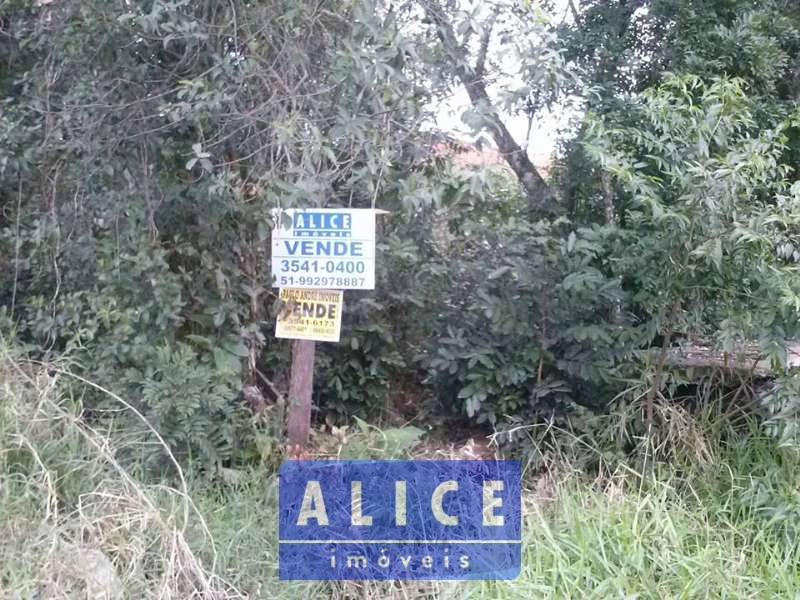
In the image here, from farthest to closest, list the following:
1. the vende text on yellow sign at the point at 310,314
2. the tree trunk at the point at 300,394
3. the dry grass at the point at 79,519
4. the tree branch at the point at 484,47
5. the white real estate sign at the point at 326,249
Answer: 1. the tree trunk at the point at 300,394
2. the vende text on yellow sign at the point at 310,314
3. the white real estate sign at the point at 326,249
4. the tree branch at the point at 484,47
5. the dry grass at the point at 79,519

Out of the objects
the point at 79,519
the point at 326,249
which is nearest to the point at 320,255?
the point at 326,249

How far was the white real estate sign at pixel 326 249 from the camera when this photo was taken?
12.5 feet

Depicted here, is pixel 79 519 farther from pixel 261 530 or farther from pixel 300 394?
pixel 300 394

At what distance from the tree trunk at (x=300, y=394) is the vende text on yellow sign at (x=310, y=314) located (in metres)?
0.11

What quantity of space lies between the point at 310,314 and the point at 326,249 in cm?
33

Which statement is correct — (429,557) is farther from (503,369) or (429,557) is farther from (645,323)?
(645,323)

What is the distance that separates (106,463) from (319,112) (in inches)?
69.0

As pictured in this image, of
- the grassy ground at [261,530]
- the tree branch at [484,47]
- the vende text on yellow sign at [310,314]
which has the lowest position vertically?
the grassy ground at [261,530]

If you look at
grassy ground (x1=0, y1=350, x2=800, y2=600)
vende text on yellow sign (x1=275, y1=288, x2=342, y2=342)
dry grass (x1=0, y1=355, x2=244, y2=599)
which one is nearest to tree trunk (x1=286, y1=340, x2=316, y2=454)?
vende text on yellow sign (x1=275, y1=288, x2=342, y2=342)

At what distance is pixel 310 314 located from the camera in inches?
156

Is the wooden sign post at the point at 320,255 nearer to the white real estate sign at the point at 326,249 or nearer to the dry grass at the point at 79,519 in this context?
the white real estate sign at the point at 326,249

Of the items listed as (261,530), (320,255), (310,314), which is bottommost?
(261,530)

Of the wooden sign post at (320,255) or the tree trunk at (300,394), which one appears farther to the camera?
the tree trunk at (300,394)

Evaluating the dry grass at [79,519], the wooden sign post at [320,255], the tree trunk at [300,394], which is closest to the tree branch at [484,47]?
the wooden sign post at [320,255]
